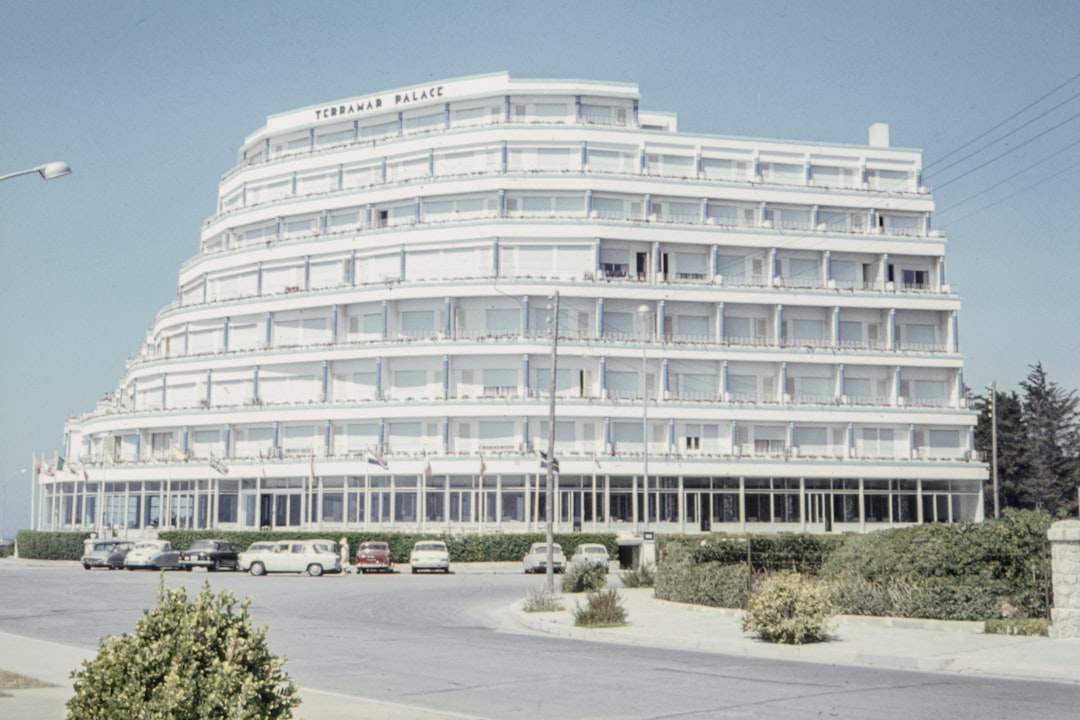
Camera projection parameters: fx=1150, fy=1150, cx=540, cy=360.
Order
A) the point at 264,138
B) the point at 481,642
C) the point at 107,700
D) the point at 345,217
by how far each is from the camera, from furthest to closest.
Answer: the point at 264,138 → the point at 345,217 → the point at 481,642 → the point at 107,700

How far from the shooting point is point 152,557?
53.2 metres

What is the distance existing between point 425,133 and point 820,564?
4662 cm

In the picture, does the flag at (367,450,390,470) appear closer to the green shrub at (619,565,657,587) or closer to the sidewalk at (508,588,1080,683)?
the green shrub at (619,565,657,587)

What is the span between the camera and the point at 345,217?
70.4m

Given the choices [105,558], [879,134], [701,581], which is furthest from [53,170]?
[879,134]

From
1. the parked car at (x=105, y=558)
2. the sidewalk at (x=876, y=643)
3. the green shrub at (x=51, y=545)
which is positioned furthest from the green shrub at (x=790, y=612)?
the green shrub at (x=51, y=545)

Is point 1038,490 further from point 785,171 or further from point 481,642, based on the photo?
point 481,642

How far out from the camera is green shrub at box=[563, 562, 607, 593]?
34.3 meters

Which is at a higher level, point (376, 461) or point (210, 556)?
point (376, 461)

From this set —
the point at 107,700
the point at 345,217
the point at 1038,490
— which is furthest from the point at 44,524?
the point at 107,700

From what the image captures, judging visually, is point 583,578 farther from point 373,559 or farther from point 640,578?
point 373,559

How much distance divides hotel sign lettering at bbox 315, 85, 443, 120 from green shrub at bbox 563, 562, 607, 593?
4162cm

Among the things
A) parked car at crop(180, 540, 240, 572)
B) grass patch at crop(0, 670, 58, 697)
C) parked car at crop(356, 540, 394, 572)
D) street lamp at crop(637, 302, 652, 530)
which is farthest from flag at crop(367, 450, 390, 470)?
grass patch at crop(0, 670, 58, 697)

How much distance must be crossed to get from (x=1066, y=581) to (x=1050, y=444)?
69.2 metres
